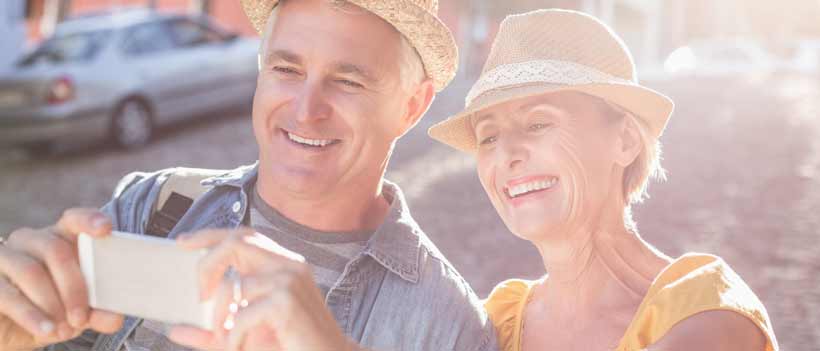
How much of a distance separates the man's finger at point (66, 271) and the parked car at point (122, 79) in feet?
30.5

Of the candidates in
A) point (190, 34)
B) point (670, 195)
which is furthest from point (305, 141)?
point (190, 34)

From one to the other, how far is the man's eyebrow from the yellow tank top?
109 centimetres

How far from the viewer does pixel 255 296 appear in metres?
1.52

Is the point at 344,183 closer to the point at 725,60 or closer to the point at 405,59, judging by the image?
the point at 405,59

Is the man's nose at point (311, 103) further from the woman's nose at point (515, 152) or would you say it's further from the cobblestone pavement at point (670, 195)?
the cobblestone pavement at point (670, 195)

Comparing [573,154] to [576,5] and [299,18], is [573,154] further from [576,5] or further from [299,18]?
[576,5]

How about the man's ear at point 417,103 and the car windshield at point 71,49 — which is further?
the car windshield at point 71,49

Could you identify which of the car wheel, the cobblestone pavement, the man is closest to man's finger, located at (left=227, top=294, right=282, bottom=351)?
the man

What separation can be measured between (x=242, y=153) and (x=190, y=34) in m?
1.84

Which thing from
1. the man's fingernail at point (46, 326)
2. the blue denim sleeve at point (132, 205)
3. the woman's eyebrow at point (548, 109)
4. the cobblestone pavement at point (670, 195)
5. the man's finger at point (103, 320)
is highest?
the man's finger at point (103, 320)

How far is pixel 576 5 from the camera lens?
29344 millimetres

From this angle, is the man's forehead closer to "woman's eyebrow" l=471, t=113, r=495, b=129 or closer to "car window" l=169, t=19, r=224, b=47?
"woman's eyebrow" l=471, t=113, r=495, b=129

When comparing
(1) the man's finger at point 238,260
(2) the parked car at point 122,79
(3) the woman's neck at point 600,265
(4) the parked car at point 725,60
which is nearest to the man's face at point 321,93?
(3) the woman's neck at point 600,265

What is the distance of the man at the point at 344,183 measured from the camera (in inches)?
104
